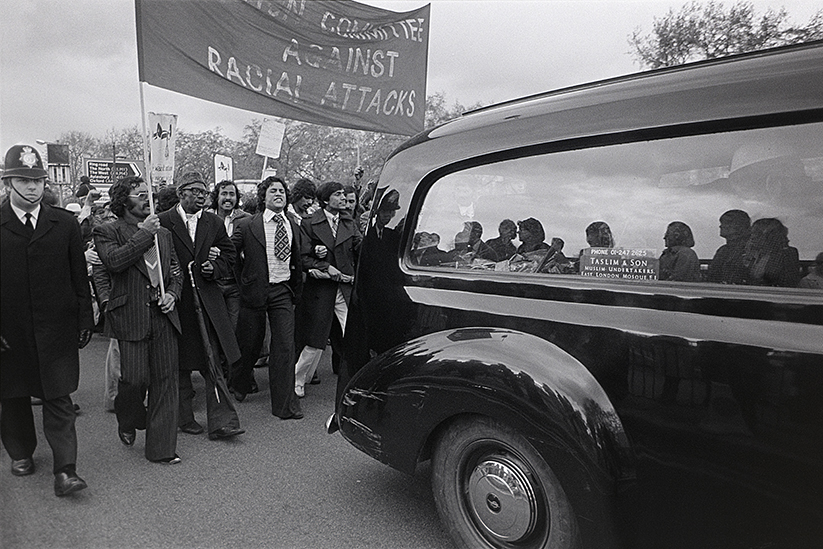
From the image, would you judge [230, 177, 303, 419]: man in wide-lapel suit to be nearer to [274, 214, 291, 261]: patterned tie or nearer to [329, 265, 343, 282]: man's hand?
[274, 214, 291, 261]: patterned tie

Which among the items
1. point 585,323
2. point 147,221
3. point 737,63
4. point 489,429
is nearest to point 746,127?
point 737,63

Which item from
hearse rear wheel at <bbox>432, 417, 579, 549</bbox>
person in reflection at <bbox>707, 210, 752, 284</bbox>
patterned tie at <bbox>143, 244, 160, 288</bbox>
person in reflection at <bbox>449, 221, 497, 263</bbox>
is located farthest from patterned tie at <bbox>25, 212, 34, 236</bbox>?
person in reflection at <bbox>707, 210, 752, 284</bbox>

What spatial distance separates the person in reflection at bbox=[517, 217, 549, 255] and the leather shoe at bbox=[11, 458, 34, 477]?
3.11 meters

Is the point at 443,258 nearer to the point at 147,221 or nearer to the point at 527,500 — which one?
the point at 527,500

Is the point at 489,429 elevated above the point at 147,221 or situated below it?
below

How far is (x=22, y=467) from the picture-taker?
11.5 feet

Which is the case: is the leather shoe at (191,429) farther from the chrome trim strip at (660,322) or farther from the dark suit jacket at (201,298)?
the chrome trim strip at (660,322)

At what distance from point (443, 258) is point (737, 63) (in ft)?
4.79

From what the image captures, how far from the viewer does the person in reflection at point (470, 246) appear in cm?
279

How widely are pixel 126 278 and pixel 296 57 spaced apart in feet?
7.10

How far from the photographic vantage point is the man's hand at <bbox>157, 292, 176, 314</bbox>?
12.9 feet

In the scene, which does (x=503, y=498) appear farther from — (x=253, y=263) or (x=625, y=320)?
(x=253, y=263)

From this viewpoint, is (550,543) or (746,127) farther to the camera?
(550,543)

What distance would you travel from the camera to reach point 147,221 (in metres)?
3.73
